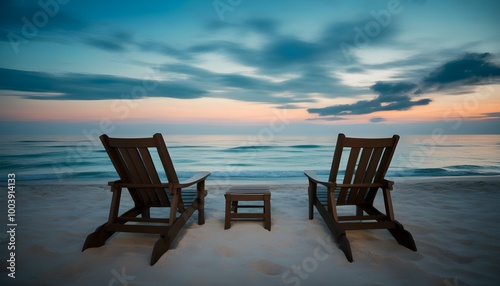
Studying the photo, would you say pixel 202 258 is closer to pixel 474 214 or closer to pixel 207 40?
pixel 474 214

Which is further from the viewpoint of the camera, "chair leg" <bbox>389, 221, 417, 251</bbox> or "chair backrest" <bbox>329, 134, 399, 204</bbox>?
"chair backrest" <bbox>329, 134, 399, 204</bbox>

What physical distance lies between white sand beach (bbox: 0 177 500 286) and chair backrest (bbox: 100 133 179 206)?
73 cm

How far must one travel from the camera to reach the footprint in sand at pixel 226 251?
259 centimetres

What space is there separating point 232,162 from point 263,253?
48.9 feet

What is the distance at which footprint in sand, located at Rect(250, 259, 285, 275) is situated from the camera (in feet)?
7.37

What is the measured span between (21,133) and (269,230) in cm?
3483

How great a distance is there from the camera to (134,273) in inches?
86.9

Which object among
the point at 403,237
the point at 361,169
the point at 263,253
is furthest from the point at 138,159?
the point at 403,237

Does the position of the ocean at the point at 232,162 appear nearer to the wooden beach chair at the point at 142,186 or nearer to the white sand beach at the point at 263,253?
the white sand beach at the point at 263,253

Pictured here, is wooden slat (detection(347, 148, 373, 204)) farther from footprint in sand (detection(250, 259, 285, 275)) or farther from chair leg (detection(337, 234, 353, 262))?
footprint in sand (detection(250, 259, 285, 275))

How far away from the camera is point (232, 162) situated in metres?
17.4

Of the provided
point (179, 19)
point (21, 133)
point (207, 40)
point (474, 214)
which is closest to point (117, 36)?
point (179, 19)

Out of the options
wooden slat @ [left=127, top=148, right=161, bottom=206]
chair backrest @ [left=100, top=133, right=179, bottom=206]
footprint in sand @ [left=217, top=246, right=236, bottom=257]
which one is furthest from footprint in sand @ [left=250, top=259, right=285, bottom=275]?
wooden slat @ [left=127, top=148, right=161, bottom=206]

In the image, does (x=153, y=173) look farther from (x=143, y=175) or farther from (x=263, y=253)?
(x=263, y=253)
